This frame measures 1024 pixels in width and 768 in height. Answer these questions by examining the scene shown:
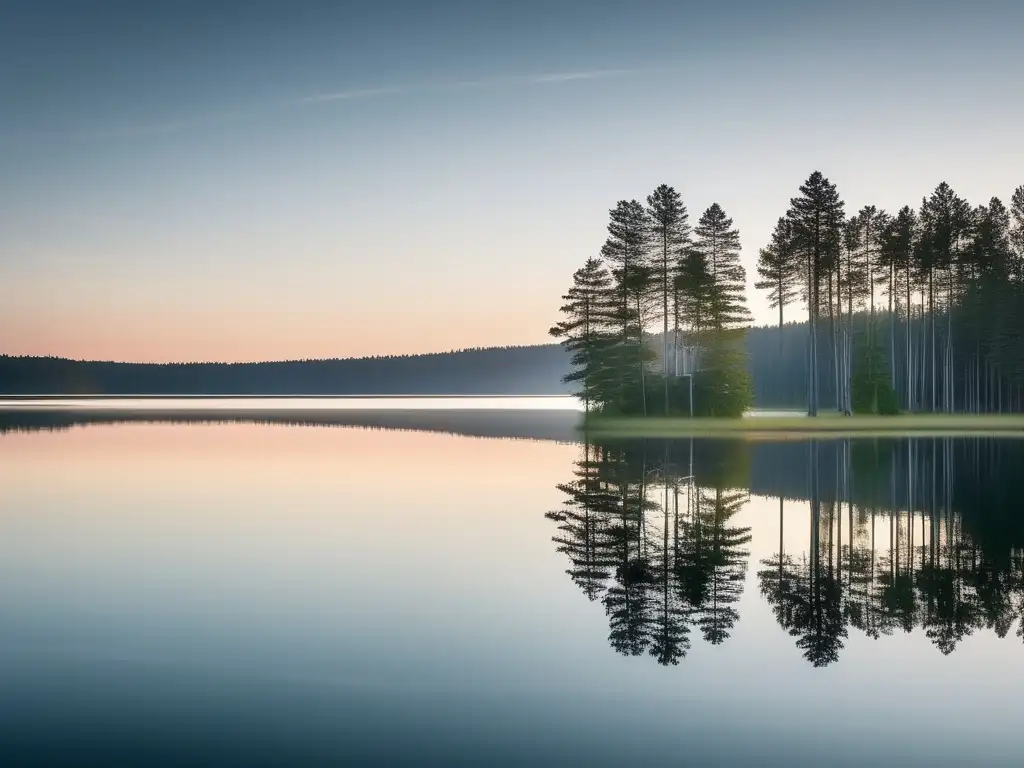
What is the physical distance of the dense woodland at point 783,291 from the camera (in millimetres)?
74875

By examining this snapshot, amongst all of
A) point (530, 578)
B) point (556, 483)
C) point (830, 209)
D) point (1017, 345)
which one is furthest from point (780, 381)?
point (530, 578)

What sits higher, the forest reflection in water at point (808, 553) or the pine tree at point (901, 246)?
the pine tree at point (901, 246)

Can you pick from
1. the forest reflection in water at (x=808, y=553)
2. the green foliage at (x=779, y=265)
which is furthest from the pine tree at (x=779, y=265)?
the forest reflection in water at (x=808, y=553)

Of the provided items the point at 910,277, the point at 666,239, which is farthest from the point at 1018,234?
the point at 666,239

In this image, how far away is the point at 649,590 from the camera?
15188mm

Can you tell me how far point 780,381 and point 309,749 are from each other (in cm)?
15225

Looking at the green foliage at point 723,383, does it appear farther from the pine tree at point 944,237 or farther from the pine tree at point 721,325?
the pine tree at point 944,237

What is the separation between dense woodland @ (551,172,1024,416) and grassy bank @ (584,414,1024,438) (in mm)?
3732

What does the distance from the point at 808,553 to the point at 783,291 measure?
236 feet

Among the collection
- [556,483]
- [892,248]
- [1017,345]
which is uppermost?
[892,248]

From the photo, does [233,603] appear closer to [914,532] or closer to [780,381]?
[914,532]

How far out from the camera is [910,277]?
90.1m

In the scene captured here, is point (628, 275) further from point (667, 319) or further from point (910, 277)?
point (910, 277)

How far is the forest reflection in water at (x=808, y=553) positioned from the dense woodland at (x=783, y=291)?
38.0 meters
